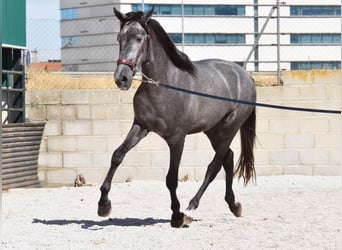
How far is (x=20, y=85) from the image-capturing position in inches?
502

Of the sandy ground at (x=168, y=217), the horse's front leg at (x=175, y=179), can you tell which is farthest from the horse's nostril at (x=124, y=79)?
the sandy ground at (x=168, y=217)

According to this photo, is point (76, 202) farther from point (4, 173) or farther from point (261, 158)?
point (261, 158)

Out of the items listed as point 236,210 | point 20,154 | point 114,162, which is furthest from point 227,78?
point 20,154

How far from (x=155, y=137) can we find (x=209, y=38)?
9.60 m

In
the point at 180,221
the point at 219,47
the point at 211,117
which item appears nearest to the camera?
the point at 180,221

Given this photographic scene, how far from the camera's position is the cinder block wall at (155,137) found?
12.6m

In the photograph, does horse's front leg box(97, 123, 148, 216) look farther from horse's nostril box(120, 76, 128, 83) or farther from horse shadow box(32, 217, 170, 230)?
horse's nostril box(120, 76, 128, 83)

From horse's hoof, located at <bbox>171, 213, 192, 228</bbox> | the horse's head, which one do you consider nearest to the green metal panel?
the horse's head

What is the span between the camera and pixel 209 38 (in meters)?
21.8

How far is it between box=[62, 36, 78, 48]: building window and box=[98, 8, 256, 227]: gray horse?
8.49m

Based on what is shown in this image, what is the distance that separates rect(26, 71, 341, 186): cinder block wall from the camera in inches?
496

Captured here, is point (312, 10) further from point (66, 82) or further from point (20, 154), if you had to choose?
point (20, 154)

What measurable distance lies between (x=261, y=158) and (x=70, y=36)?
608cm

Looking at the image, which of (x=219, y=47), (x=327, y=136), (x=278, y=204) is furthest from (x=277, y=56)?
(x=219, y=47)
